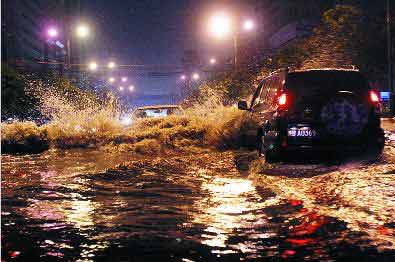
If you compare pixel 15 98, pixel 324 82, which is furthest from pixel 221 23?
pixel 324 82

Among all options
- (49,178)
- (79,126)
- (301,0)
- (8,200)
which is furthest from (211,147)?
(301,0)

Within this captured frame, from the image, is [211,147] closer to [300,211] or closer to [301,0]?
[300,211]

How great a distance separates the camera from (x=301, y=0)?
94875 mm

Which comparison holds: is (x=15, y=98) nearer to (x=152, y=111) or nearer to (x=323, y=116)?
(x=152, y=111)

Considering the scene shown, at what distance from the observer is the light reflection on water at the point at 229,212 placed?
5125mm

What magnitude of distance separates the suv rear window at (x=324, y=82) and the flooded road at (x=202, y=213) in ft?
4.03

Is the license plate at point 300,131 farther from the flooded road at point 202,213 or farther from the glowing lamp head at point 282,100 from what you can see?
the flooded road at point 202,213

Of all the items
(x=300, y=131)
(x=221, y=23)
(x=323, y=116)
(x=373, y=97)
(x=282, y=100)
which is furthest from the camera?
(x=221, y=23)

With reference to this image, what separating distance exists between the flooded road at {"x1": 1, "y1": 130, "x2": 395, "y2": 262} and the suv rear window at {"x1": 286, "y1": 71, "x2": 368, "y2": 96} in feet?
4.03

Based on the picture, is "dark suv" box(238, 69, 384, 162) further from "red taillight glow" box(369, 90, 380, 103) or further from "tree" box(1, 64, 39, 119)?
"tree" box(1, 64, 39, 119)

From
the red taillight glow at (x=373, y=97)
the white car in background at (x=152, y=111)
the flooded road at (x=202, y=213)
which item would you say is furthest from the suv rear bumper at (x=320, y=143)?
the white car in background at (x=152, y=111)

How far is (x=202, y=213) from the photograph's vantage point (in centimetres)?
651

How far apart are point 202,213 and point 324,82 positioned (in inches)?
159

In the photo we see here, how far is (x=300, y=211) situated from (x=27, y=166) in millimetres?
7369
